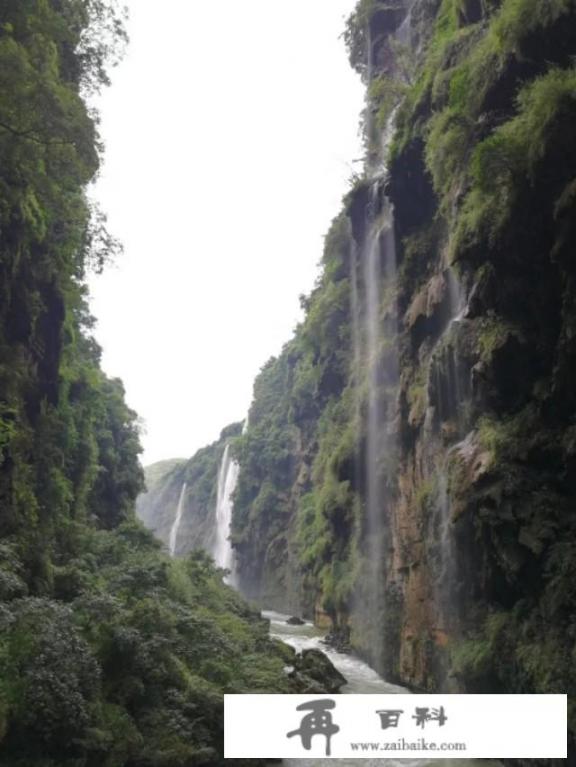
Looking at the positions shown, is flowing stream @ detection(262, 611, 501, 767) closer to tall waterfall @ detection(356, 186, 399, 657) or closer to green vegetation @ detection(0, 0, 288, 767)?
tall waterfall @ detection(356, 186, 399, 657)

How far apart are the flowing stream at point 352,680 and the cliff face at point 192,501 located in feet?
100

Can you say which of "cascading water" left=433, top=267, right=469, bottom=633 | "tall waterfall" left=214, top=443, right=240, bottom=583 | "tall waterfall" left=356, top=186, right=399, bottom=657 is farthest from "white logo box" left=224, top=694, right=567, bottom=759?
"tall waterfall" left=214, top=443, right=240, bottom=583

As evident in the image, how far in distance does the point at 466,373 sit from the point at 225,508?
46.3 metres

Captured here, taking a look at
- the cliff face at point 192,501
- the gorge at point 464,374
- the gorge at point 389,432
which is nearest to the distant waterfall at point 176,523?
the cliff face at point 192,501

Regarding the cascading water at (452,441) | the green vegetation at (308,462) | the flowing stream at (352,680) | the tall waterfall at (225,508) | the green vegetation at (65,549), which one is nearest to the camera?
the green vegetation at (65,549)

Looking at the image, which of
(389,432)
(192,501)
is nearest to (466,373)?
(389,432)

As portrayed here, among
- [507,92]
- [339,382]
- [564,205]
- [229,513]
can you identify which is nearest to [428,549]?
[564,205]

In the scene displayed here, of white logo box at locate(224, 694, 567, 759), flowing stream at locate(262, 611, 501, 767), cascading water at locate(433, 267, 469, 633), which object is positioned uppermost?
cascading water at locate(433, 267, 469, 633)

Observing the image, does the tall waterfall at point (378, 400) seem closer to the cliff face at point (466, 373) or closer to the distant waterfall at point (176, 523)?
the cliff face at point (466, 373)

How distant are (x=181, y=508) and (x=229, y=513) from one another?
20.2 metres

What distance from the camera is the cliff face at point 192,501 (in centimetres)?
6306

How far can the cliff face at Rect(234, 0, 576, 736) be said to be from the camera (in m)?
9.27

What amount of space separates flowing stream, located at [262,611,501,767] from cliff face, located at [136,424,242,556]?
100 ft

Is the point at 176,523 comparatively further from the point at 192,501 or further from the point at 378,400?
the point at 378,400
